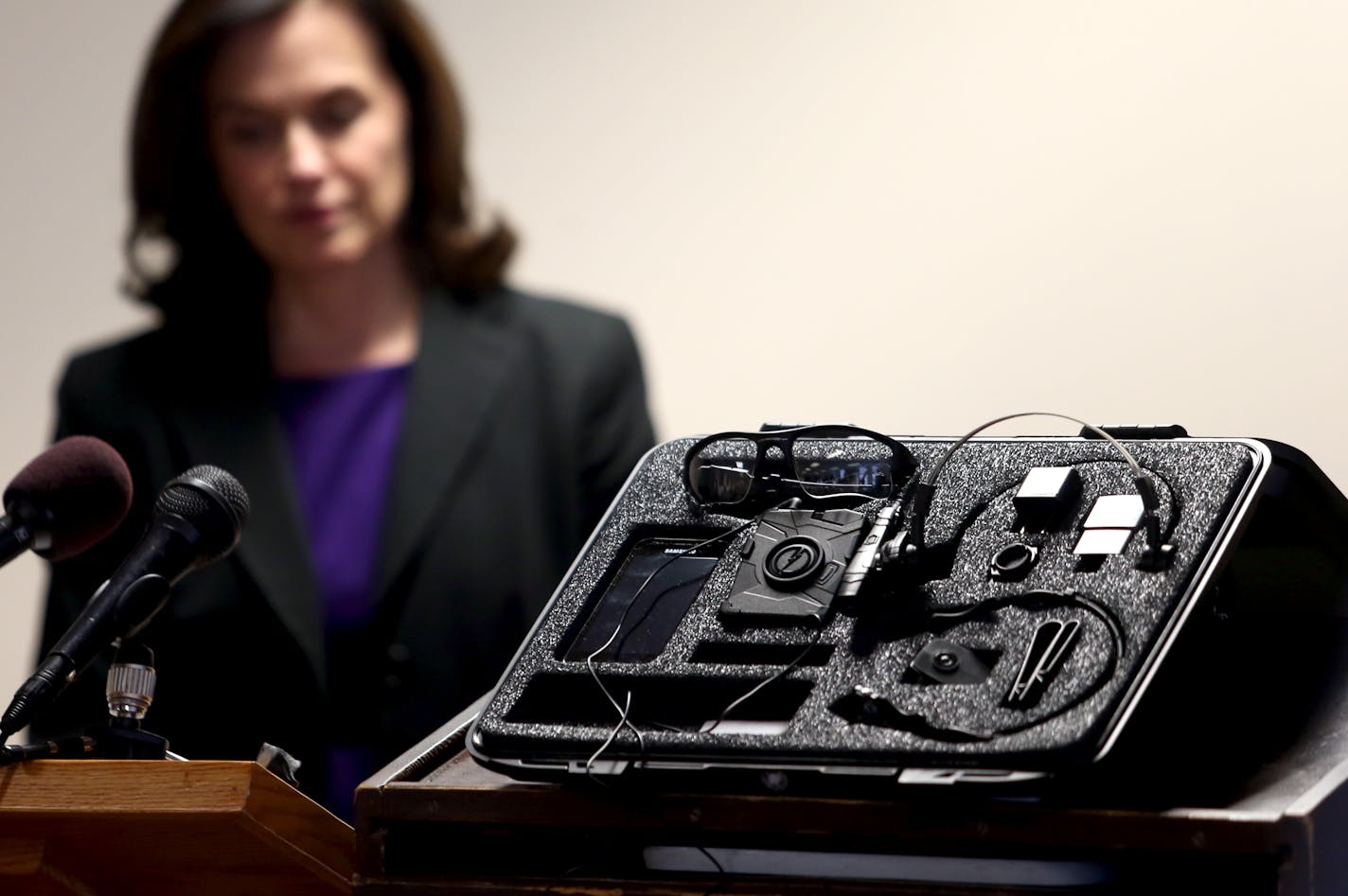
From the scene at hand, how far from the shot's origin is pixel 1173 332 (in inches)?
62.9

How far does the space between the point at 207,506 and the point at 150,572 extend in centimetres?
5

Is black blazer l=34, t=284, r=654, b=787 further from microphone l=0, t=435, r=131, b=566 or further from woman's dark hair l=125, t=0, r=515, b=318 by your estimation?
microphone l=0, t=435, r=131, b=566

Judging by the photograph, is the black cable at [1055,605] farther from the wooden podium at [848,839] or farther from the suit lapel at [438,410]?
the suit lapel at [438,410]

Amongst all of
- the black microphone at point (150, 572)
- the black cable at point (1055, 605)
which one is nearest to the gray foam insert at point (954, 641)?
the black cable at point (1055, 605)

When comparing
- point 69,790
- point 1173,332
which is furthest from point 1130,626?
point 1173,332

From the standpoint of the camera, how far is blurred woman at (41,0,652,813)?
1.74m

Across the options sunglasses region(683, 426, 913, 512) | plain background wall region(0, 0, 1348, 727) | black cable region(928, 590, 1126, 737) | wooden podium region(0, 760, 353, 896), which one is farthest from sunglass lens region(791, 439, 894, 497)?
plain background wall region(0, 0, 1348, 727)

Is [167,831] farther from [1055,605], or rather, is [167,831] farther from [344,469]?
[344,469]

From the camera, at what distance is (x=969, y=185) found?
67.1 inches

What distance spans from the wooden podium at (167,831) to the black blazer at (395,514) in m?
0.75

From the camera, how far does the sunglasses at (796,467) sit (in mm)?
860

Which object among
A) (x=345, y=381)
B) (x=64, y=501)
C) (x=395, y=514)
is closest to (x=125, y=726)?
(x=64, y=501)

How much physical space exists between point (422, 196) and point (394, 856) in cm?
125

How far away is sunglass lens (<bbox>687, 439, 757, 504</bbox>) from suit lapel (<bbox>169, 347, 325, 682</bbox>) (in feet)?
3.08
